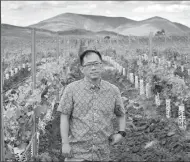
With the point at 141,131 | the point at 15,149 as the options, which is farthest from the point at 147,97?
the point at 15,149

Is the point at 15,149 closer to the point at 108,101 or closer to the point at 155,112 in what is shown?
the point at 108,101

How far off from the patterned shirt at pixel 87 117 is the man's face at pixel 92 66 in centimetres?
7

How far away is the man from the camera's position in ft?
10.2

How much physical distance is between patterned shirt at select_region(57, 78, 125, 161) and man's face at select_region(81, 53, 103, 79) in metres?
0.07

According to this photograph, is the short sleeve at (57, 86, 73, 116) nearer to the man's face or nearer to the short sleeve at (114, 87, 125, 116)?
the man's face

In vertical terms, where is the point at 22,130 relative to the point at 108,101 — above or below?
below

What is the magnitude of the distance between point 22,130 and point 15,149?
0.28 meters

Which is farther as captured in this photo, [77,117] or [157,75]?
[157,75]

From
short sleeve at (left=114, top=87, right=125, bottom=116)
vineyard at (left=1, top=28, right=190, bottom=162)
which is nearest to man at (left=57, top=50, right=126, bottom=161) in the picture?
short sleeve at (left=114, top=87, right=125, bottom=116)

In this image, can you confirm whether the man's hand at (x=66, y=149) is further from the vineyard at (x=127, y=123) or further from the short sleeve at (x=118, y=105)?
the vineyard at (x=127, y=123)

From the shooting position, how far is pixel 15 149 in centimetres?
462

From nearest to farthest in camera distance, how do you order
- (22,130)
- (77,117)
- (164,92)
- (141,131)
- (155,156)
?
(77,117), (22,130), (155,156), (141,131), (164,92)

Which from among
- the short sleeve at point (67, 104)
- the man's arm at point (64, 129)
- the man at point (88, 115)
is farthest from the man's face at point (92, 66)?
the man's arm at point (64, 129)

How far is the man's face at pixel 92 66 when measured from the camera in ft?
10.2
